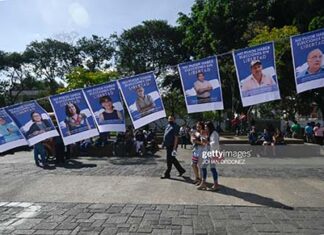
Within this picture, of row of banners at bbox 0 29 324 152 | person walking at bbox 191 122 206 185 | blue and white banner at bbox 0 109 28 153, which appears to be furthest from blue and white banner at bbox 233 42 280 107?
blue and white banner at bbox 0 109 28 153

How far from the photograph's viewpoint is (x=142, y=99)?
10.7m

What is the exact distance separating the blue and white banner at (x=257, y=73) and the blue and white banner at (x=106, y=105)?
3091mm

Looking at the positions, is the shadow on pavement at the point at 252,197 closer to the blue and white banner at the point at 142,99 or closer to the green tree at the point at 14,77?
the blue and white banner at the point at 142,99

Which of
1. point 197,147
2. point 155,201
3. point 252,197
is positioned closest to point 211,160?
point 197,147

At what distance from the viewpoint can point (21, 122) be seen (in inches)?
422

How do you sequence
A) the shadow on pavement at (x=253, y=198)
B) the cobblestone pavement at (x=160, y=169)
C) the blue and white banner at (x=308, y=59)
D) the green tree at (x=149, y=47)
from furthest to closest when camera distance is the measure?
the green tree at (x=149, y=47) → the cobblestone pavement at (x=160, y=169) → the blue and white banner at (x=308, y=59) → the shadow on pavement at (x=253, y=198)

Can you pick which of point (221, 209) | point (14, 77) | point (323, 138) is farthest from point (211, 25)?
point (14, 77)

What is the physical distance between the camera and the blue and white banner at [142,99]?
1065 centimetres

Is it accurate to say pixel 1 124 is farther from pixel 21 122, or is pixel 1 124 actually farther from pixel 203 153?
pixel 203 153

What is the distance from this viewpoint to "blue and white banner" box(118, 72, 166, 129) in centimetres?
1065

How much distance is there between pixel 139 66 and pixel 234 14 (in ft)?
56.9

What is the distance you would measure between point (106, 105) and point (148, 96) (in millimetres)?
1184

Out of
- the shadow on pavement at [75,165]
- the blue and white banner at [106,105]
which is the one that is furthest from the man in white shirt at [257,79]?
the shadow on pavement at [75,165]

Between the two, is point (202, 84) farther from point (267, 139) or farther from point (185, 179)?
point (267, 139)
